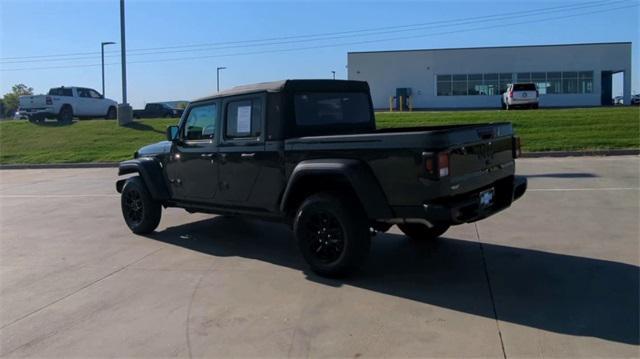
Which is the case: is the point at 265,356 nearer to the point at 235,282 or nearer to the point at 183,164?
the point at 235,282

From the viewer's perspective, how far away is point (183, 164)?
301 inches

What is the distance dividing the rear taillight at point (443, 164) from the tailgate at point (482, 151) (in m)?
0.06

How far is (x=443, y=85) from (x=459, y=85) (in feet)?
4.50

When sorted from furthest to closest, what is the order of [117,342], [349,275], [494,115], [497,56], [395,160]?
[497,56]
[494,115]
[349,275]
[395,160]
[117,342]

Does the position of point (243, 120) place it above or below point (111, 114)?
below

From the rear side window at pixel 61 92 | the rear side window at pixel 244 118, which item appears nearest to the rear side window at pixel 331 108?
the rear side window at pixel 244 118

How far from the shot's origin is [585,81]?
5116 centimetres

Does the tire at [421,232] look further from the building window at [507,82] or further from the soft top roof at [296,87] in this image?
the building window at [507,82]

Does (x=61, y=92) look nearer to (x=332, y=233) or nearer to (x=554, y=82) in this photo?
(x=332, y=233)

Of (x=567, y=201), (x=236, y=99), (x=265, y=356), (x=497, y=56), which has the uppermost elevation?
(x=497, y=56)

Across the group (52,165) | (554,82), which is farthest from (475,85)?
(52,165)

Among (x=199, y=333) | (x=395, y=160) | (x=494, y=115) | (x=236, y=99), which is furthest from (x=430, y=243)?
(x=494, y=115)

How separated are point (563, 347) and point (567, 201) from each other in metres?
6.02

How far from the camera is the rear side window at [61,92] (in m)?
31.0
